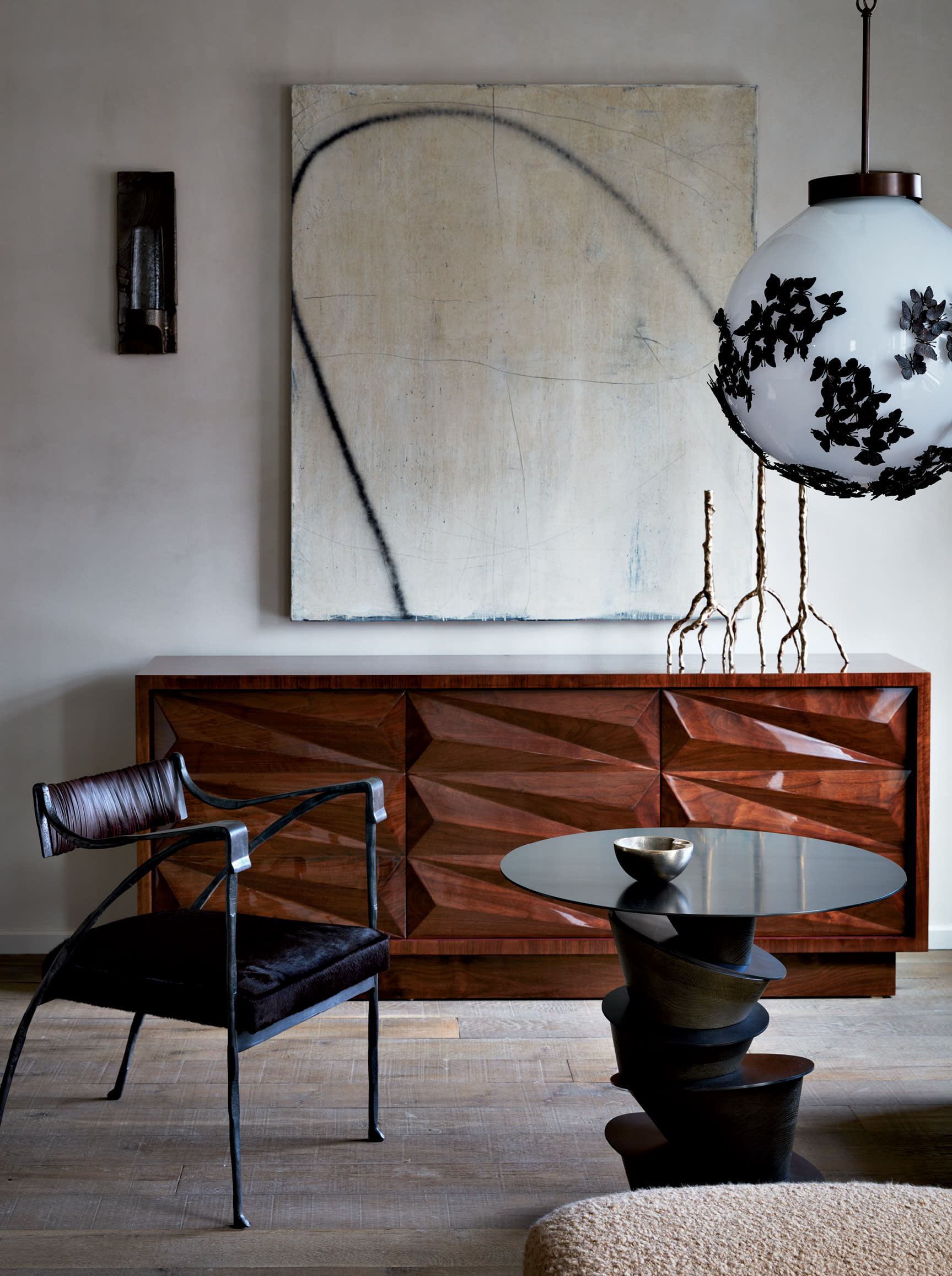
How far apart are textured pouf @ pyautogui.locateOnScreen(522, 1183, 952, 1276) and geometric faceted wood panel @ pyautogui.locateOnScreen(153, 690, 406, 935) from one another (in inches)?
70.8

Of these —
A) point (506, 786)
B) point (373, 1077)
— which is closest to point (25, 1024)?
point (373, 1077)

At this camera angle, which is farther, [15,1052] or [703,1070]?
[15,1052]

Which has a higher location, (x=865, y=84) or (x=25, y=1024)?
(x=865, y=84)

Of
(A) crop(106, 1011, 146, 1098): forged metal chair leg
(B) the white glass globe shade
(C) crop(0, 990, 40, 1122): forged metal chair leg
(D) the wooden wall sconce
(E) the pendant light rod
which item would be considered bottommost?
(A) crop(106, 1011, 146, 1098): forged metal chair leg

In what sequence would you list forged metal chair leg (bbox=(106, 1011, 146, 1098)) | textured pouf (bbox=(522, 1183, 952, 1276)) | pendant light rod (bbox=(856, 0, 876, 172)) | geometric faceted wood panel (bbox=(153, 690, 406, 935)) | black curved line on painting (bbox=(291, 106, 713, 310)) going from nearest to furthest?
textured pouf (bbox=(522, 1183, 952, 1276)) → pendant light rod (bbox=(856, 0, 876, 172)) → forged metal chair leg (bbox=(106, 1011, 146, 1098)) → geometric faceted wood panel (bbox=(153, 690, 406, 935)) → black curved line on painting (bbox=(291, 106, 713, 310))

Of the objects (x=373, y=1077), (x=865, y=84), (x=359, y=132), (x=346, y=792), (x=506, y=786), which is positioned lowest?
(x=373, y=1077)

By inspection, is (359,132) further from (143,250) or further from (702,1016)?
(702,1016)

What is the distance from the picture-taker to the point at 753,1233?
126 cm

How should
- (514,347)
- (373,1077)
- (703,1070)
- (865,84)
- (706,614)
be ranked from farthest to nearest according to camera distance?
1. (514,347)
2. (706,614)
3. (373,1077)
4. (703,1070)
5. (865,84)

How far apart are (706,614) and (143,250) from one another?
197cm

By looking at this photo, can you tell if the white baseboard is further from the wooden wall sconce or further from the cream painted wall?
the wooden wall sconce

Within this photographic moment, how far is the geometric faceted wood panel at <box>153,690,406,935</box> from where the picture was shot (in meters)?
3.13

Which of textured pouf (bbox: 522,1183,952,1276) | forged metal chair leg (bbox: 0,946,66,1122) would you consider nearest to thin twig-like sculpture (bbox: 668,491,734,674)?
forged metal chair leg (bbox: 0,946,66,1122)

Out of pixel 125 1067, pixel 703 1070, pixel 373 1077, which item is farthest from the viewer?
pixel 125 1067
